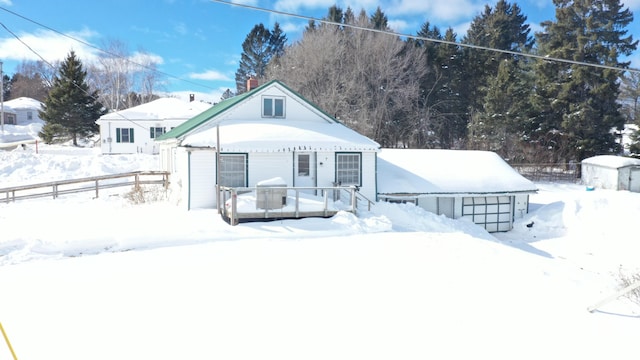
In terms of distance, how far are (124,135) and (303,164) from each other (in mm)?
24117

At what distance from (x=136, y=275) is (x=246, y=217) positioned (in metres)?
5.35

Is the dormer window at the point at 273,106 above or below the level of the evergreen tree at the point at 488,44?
below

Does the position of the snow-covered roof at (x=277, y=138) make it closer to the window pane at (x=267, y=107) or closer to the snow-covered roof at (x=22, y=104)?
the window pane at (x=267, y=107)

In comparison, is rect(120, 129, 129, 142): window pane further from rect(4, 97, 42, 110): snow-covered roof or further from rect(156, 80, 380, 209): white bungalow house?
Result: rect(4, 97, 42, 110): snow-covered roof

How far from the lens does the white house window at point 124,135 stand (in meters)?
34.6

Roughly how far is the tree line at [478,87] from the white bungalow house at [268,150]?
18795mm

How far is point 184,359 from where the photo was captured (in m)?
5.49

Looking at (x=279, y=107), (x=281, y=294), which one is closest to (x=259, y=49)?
(x=279, y=107)

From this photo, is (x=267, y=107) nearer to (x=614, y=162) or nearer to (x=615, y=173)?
(x=615, y=173)

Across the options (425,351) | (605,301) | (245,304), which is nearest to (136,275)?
(245,304)

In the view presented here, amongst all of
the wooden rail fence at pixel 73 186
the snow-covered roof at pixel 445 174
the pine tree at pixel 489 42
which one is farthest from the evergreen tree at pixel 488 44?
the wooden rail fence at pixel 73 186

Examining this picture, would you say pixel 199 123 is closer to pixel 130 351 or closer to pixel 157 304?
pixel 157 304

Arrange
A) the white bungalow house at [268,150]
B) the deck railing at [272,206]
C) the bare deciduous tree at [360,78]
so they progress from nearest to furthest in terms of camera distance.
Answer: the deck railing at [272,206] < the white bungalow house at [268,150] < the bare deciduous tree at [360,78]

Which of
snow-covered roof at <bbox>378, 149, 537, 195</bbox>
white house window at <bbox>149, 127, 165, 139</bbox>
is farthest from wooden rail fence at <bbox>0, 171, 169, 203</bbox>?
snow-covered roof at <bbox>378, 149, 537, 195</bbox>
